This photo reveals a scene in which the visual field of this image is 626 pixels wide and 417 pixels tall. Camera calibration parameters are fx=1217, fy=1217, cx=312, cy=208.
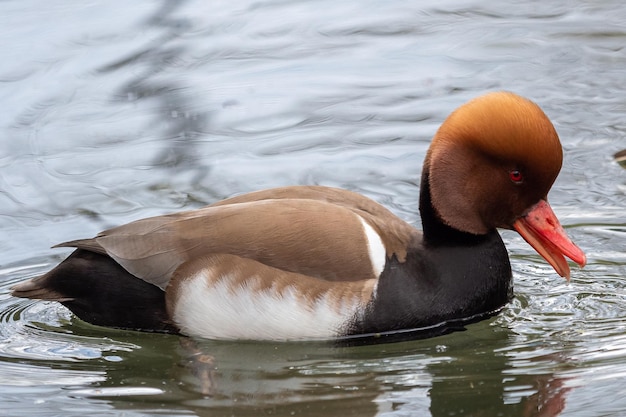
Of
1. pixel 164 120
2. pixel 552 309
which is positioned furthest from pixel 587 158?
pixel 164 120

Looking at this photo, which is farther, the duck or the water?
the duck

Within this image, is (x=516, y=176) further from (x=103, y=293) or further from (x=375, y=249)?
(x=103, y=293)

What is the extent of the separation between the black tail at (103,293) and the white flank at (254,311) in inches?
5.3

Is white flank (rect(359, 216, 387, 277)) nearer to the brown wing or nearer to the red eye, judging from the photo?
the brown wing

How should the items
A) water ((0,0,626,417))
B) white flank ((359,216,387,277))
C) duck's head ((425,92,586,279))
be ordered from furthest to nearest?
white flank ((359,216,387,277))
duck's head ((425,92,586,279))
water ((0,0,626,417))

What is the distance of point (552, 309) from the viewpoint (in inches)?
219

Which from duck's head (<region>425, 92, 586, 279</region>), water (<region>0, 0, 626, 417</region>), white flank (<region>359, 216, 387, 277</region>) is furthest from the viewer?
white flank (<region>359, 216, 387, 277</region>)

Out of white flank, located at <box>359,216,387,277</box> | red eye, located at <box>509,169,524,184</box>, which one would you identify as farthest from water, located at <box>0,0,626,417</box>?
red eye, located at <box>509,169,524,184</box>

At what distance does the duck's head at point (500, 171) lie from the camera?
5148 mm

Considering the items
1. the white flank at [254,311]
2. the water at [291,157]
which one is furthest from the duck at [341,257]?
the water at [291,157]

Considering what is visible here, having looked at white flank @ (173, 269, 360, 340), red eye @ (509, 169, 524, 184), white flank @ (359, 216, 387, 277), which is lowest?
white flank @ (173, 269, 360, 340)

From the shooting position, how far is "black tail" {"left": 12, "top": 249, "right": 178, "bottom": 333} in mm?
5344

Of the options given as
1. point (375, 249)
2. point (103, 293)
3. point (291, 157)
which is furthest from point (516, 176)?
point (291, 157)

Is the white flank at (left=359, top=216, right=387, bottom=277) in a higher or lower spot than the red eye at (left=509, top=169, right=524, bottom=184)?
lower
